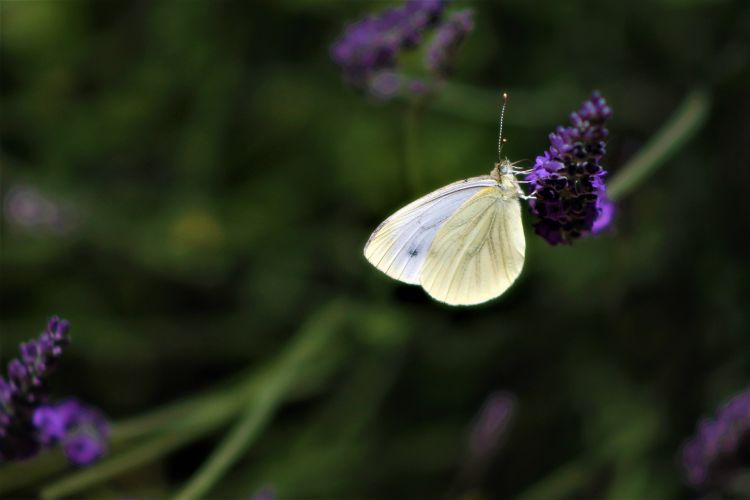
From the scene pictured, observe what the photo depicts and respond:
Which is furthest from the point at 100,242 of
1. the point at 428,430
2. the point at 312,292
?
the point at 428,430

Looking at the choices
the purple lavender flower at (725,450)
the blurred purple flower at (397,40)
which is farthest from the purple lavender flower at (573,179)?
the purple lavender flower at (725,450)

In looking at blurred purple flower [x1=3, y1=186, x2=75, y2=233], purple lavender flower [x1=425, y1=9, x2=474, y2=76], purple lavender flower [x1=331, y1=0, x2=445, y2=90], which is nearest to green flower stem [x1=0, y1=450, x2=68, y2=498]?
blurred purple flower [x1=3, y1=186, x2=75, y2=233]

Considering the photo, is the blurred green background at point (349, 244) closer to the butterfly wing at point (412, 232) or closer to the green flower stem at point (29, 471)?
the green flower stem at point (29, 471)

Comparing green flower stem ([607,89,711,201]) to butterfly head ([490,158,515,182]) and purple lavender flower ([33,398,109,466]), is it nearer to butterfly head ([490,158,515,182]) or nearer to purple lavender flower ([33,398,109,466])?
butterfly head ([490,158,515,182])

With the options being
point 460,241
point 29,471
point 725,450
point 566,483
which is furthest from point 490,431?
point 29,471

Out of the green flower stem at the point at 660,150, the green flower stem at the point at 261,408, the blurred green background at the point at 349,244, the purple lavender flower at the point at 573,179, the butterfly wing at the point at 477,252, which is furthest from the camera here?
the blurred green background at the point at 349,244

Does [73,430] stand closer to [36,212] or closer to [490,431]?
[490,431]
